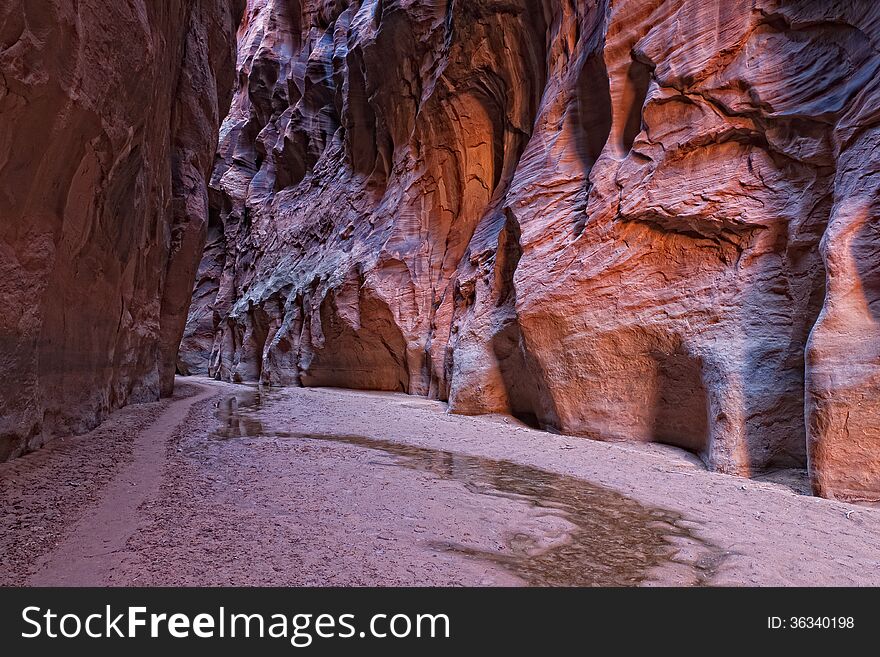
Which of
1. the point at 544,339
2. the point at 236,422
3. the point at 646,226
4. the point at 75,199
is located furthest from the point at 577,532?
the point at 236,422

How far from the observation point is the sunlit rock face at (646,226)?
4.83 m

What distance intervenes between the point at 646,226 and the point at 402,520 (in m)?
5.86

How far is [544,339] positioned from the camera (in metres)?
8.12

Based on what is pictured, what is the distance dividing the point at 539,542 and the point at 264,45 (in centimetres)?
3341

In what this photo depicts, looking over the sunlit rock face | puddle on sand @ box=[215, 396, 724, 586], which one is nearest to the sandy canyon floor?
puddle on sand @ box=[215, 396, 724, 586]

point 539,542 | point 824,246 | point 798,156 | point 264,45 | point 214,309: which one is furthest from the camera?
point 214,309

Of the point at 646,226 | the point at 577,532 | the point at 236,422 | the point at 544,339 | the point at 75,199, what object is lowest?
the point at 236,422

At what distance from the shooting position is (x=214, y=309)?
31125 millimetres

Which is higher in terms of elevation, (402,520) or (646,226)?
(646,226)

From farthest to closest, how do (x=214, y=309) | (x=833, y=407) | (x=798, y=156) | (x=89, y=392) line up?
1. (x=214, y=309)
2. (x=89, y=392)
3. (x=798, y=156)
4. (x=833, y=407)

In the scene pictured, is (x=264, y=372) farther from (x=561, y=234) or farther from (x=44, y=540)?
(x=44, y=540)

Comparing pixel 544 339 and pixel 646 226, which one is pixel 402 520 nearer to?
pixel 544 339

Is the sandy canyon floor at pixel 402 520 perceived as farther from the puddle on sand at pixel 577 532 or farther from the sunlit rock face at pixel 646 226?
the sunlit rock face at pixel 646 226

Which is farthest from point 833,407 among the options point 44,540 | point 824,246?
point 44,540
